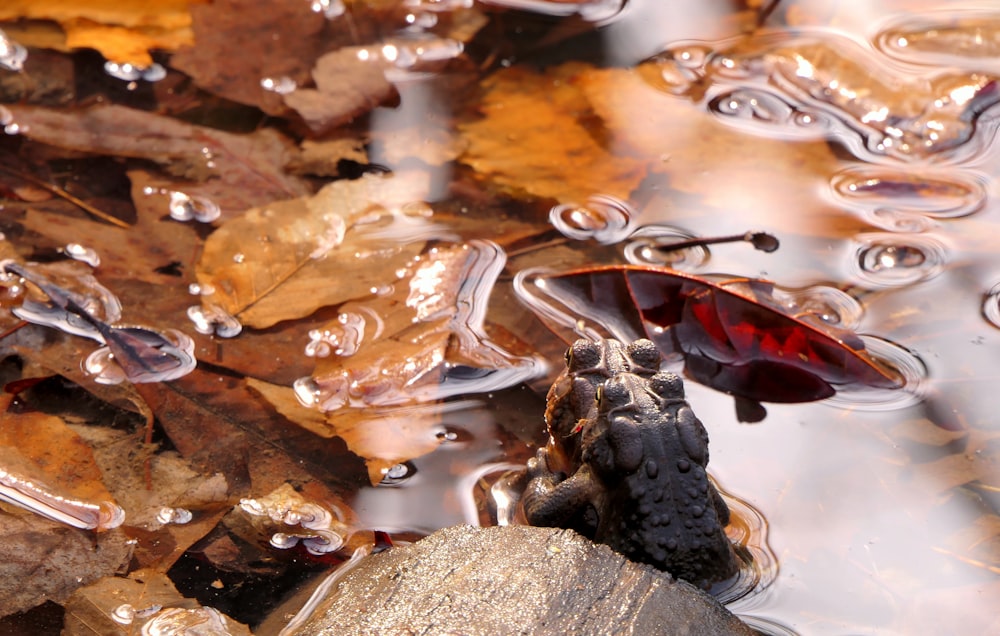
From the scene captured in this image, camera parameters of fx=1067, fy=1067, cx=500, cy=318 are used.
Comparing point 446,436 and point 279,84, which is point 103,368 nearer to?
point 446,436

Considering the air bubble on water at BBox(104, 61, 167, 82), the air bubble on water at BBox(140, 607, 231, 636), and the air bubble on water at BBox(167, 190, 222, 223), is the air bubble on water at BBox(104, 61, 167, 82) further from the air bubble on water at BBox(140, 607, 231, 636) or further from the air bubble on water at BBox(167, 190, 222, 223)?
the air bubble on water at BBox(140, 607, 231, 636)

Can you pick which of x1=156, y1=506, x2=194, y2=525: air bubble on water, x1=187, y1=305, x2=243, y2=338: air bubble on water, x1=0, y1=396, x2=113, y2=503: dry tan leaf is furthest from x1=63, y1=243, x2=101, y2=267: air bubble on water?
x1=156, y1=506, x2=194, y2=525: air bubble on water

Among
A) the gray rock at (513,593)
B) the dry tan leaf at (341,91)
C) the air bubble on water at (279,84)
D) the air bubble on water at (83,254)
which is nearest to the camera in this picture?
the gray rock at (513,593)

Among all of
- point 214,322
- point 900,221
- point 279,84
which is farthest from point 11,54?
point 900,221

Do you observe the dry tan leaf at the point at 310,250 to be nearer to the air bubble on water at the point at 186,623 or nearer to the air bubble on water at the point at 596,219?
the air bubble on water at the point at 596,219

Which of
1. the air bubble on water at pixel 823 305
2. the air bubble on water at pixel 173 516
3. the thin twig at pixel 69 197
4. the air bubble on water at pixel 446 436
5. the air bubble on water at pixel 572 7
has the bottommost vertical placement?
the air bubble on water at pixel 173 516

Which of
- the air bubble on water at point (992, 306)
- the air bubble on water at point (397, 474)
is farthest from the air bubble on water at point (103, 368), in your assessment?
the air bubble on water at point (992, 306)
